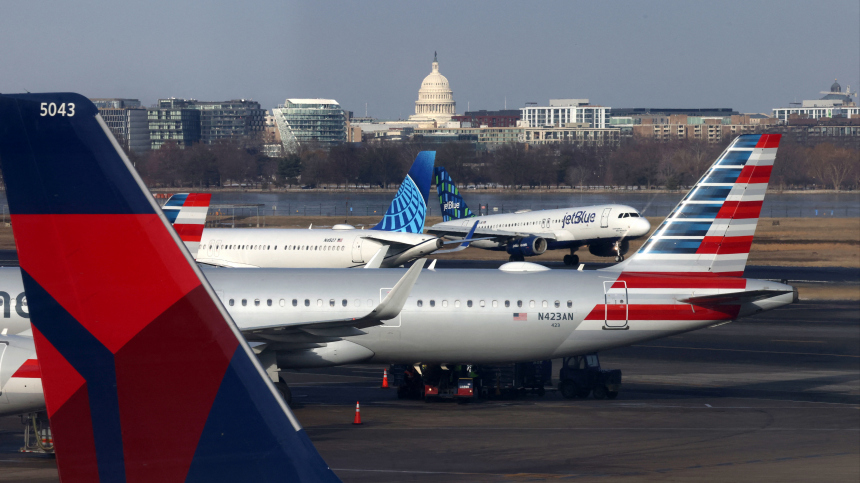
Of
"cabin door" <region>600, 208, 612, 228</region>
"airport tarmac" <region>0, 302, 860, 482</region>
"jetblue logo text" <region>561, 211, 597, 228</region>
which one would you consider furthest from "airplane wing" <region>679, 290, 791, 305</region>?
"jetblue logo text" <region>561, 211, 597, 228</region>

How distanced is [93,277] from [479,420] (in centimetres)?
1966

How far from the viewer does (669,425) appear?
2312 cm

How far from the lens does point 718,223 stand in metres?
26.8

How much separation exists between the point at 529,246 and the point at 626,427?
41.0m

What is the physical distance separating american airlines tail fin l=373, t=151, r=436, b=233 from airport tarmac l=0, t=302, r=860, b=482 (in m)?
21.6

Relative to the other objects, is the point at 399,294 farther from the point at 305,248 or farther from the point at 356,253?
the point at 305,248

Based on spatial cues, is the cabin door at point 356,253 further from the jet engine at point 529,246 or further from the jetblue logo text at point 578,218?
the jetblue logo text at point 578,218

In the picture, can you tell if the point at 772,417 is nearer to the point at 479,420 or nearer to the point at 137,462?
the point at 479,420

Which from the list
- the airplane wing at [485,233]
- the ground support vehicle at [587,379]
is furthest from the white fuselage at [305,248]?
the ground support vehicle at [587,379]

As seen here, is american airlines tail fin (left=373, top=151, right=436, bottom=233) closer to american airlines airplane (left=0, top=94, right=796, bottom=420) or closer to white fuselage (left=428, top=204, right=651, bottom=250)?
white fuselage (left=428, top=204, right=651, bottom=250)

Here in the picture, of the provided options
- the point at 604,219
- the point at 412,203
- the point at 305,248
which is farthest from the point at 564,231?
the point at 305,248

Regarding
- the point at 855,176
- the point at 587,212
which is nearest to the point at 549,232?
the point at 587,212

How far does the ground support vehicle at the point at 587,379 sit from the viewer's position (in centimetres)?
2662

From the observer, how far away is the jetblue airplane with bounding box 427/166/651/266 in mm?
63219
